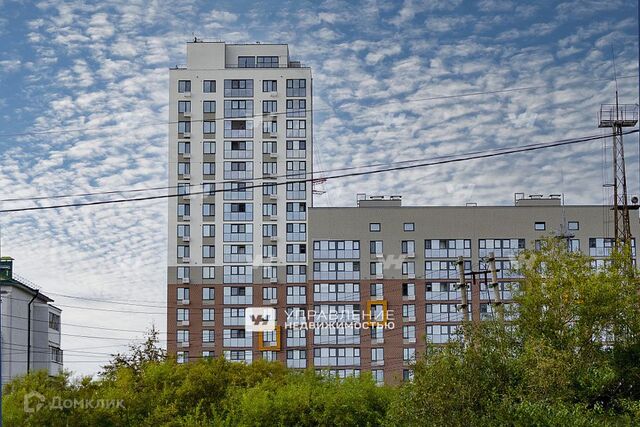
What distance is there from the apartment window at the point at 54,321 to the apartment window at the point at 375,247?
103 feet

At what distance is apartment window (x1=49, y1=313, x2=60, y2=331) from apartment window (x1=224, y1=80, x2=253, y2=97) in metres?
30.6

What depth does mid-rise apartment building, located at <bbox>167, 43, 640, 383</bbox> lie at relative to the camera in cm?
10081

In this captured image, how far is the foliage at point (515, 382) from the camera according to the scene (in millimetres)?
29859

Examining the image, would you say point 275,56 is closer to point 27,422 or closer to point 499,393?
point 27,422

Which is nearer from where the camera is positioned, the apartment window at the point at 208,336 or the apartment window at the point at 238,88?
A: the apartment window at the point at 208,336

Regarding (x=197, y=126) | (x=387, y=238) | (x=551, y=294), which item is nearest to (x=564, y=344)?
(x=551, y=294)

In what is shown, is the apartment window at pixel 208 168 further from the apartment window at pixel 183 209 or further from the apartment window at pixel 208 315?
the apartment window at pixel 208 315

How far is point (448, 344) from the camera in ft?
103

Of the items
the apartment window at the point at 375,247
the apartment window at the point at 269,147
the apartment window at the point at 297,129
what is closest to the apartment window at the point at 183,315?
the apartment window at the point at 269,147

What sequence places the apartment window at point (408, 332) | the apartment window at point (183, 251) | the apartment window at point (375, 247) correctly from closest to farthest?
the apartment window at point (408, 332)
the apartment window at point (375, 247)
the apartment window at point (183, 251)

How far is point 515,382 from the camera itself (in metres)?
31.0

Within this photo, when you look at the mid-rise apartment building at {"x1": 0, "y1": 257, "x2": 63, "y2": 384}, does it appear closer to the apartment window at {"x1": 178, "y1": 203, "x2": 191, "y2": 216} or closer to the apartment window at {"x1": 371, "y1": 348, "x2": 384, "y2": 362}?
the apartment window at {"x1": 178, "y1": 203, "x2": 191, "y2": 216}

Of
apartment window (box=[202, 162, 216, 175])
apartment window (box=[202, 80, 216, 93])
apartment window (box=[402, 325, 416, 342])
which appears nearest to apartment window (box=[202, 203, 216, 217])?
apartment window (box=[202, 162, 216, 175])

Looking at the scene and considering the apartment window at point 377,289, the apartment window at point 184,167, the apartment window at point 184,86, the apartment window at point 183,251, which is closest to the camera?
the apartment window at point 377,289
